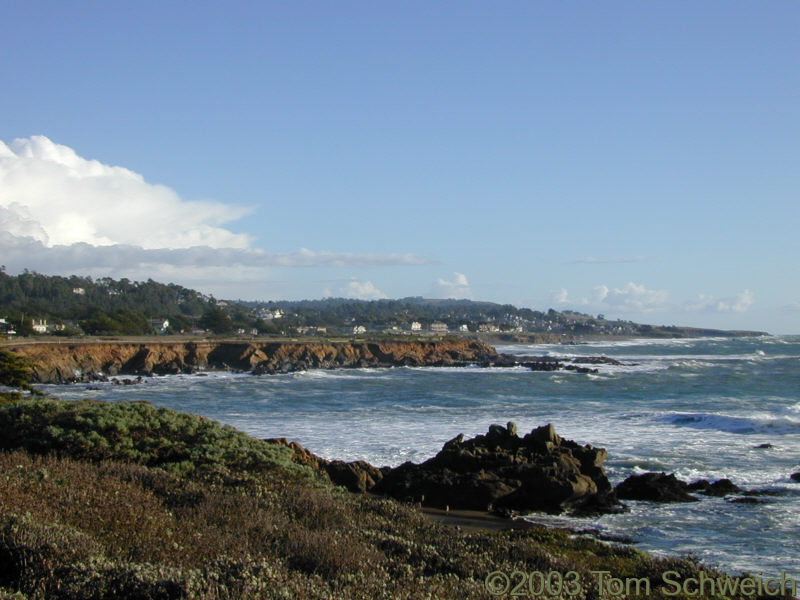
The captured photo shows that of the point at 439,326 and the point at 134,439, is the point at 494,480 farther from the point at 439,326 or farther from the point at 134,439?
the point at 439,326

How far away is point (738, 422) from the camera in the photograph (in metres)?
28.4

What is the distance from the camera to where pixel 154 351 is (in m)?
66.1

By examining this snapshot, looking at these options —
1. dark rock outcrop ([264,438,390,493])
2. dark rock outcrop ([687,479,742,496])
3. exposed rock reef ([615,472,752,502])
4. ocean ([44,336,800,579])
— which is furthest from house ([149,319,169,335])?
dark rock outcrop ([687,479,742,496])

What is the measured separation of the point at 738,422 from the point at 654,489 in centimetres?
1394

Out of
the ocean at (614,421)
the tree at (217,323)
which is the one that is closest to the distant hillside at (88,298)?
the tree at (217,323)

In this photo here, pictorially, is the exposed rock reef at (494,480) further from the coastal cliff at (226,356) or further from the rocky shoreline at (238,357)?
the rocky shoreline at (238,357)

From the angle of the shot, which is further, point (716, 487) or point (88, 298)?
point (88, 298)

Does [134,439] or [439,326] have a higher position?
[134,439]

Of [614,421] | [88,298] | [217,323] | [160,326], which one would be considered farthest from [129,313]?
[614,421]

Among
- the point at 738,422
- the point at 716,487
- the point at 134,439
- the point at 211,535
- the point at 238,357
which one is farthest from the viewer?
the point at 238,357

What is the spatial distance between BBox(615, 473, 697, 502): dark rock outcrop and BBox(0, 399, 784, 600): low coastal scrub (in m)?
4.27

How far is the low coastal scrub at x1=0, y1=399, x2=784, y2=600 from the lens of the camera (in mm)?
5738

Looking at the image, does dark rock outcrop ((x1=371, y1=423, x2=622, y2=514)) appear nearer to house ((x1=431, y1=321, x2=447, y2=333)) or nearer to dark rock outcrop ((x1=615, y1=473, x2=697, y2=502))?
dark rock outcrop ((x1=615, y1=473, x2=697, y2=502))

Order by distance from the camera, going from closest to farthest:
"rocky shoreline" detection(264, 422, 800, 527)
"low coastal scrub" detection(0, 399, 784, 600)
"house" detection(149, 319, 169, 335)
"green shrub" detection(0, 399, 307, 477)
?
"low coastal scrub" detection(0, 399, 784, 600), "green shrub" detection(0, 399, 307, 477), "rocky shoreline" detection(264, 422, 800, 527), "house" detection(149, 319, 169, 335)
